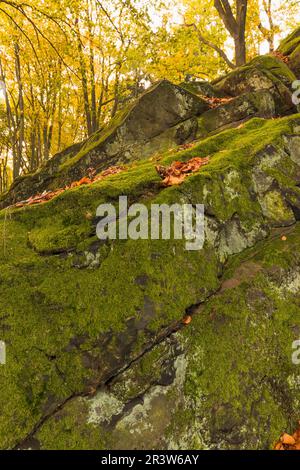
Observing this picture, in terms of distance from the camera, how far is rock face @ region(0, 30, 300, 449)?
8.54 feet

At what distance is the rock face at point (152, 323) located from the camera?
2.60 metres

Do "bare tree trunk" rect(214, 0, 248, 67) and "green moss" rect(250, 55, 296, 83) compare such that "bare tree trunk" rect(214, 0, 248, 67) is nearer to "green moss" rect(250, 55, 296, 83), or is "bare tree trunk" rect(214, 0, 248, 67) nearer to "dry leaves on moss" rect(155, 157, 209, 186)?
"green moss" rect(250, 55, 296, 83)

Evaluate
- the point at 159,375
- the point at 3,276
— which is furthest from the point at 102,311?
the point at 3,276

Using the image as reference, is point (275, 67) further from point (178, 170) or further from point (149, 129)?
point (178, 170)

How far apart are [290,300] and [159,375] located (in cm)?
179

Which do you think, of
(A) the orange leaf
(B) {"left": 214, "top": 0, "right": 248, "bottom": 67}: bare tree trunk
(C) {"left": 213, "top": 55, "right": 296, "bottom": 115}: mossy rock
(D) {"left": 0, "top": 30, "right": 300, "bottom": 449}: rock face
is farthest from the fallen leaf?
(B) {"left": 214, "top": 0, "right": 248, "bottom": 67}: bare tree trunk

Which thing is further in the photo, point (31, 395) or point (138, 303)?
point (138, 303)

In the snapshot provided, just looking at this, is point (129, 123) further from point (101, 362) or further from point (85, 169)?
point (101, 362)

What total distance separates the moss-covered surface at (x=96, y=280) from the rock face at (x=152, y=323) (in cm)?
1

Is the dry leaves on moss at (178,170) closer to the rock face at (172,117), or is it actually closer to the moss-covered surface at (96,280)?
the moss-covered surface at (96,280)

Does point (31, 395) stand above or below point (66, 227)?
below

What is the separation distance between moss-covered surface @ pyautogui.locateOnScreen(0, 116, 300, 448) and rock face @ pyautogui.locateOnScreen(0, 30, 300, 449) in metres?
0.01

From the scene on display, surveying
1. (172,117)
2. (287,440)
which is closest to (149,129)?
(172,117)

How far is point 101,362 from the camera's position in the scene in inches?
108
